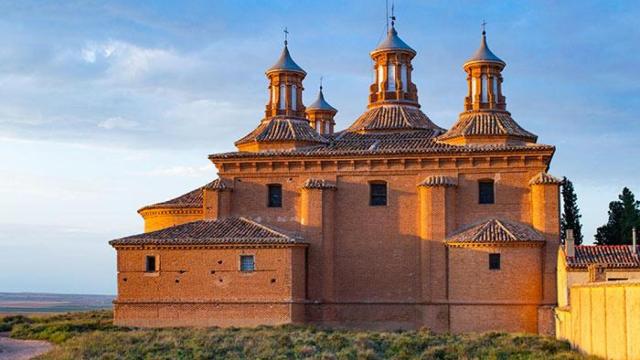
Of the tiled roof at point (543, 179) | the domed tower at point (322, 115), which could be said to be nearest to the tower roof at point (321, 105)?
the domed tower at point (322, 115)

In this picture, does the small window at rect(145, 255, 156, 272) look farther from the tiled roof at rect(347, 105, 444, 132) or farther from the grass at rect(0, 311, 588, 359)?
the tiled roof at rect(347, 105, 444, 132)

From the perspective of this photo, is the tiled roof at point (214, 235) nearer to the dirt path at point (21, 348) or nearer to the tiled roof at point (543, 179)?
the dirt path at point (21, 348)

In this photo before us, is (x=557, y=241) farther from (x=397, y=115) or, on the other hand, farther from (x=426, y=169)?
(x=397, y=115)

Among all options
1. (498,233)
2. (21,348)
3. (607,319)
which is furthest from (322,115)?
(607,319)

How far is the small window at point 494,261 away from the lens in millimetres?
32984

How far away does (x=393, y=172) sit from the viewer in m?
36.0

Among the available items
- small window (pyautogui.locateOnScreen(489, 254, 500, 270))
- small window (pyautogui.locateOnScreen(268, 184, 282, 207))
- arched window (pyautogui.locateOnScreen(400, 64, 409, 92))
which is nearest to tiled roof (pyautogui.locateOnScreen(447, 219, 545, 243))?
small window (pyautogui.locateOnScreen(489, 254, 500, 270))

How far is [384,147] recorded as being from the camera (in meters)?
36.5

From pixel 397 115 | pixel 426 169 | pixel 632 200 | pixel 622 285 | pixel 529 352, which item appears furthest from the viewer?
pixel 632 200

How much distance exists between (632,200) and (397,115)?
47.1ft

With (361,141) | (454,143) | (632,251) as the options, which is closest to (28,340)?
(361,141)

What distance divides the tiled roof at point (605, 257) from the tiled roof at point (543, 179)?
10.7 feet

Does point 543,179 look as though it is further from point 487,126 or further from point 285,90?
point 285,90

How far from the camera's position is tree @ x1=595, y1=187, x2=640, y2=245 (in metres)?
43.7
